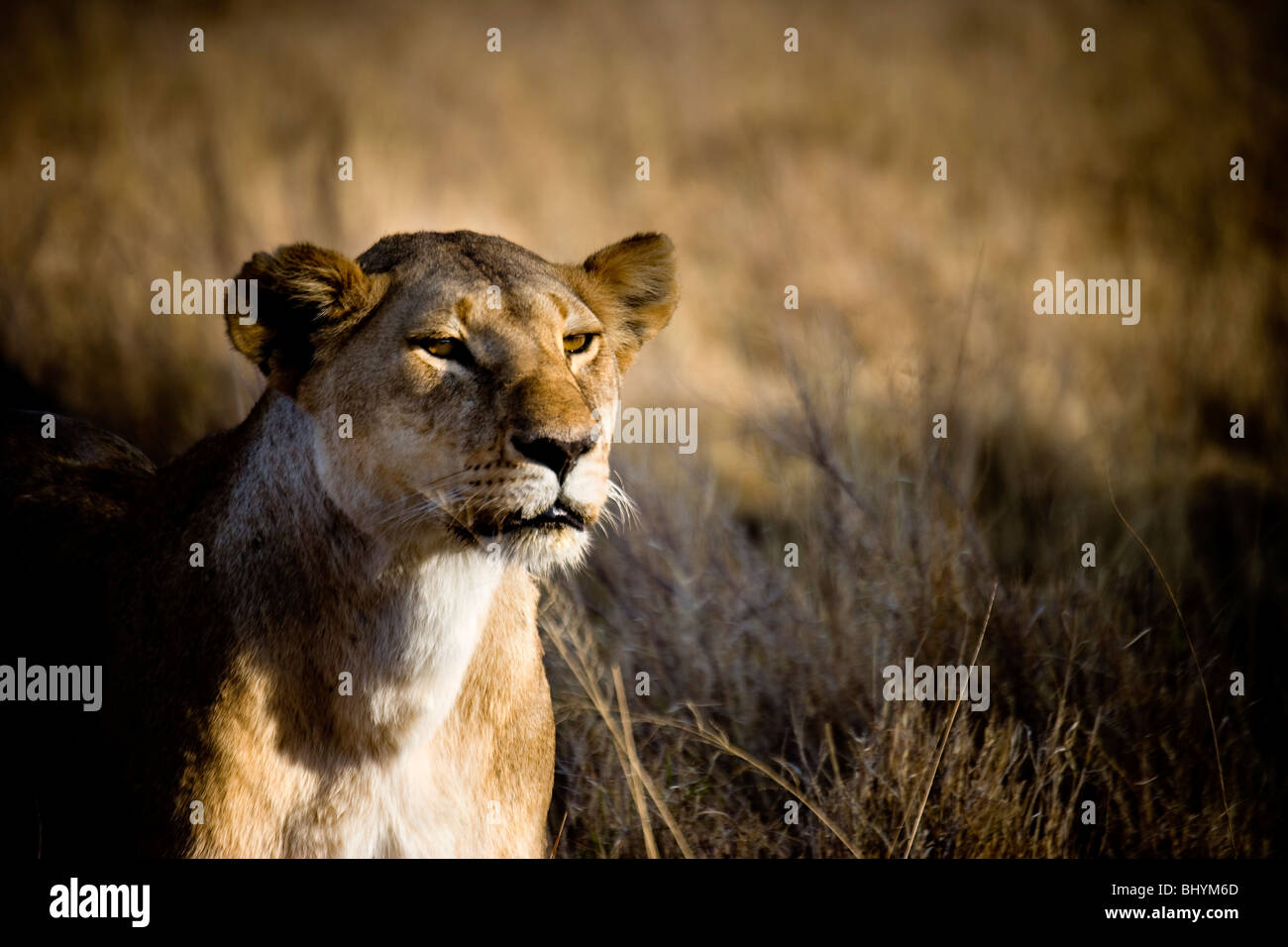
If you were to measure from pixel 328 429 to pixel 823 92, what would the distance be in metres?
8.13

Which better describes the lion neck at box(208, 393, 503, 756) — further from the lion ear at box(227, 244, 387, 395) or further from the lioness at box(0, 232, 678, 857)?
the lion ear at box(227, 244, 387, 395)

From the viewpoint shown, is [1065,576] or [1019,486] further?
[1019,486]

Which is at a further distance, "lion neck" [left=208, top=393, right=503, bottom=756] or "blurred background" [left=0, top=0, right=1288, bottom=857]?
"blurred background" [left=0, top=0, right=1288, bottom=857]

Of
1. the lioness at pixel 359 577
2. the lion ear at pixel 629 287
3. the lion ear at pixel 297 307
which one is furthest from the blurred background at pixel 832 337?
the lion ear at pixel 297 307

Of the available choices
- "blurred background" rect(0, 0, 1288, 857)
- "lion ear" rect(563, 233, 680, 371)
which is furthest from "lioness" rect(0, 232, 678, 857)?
"blurred background" rect(0, 0, 1288, 857)

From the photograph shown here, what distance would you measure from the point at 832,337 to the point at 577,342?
3539mm

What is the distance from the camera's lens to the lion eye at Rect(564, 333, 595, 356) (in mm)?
3244

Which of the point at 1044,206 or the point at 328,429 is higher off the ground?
the point at 1044,206

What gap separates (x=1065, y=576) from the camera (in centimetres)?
505

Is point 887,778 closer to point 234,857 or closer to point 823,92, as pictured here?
point 234,857

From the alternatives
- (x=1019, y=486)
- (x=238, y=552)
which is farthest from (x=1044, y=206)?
(x=238, y=552)

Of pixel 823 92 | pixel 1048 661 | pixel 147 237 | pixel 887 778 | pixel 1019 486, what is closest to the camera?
pixel 887 778

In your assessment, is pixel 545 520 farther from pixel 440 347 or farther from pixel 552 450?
pixel 440 347

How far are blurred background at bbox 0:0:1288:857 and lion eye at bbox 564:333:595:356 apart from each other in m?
0.93
